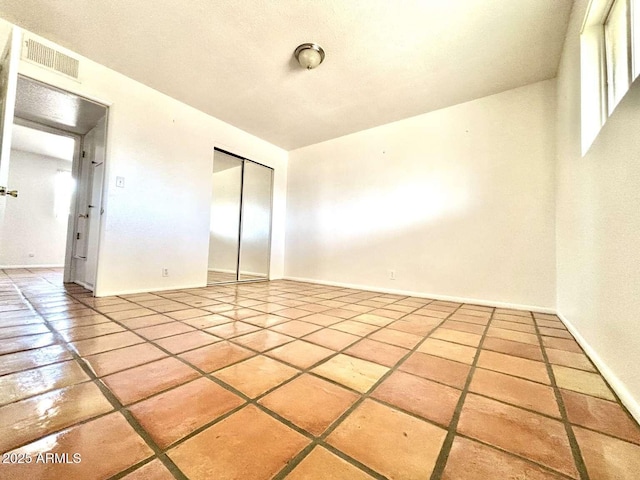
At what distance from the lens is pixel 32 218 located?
5.55 m

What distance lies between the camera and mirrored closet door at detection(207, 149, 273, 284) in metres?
4.73

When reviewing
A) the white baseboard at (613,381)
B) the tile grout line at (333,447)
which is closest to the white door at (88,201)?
the tile grout line at (333,447)

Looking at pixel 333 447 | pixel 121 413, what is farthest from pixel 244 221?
pixel 333 447

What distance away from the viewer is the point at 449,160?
10.1 ft

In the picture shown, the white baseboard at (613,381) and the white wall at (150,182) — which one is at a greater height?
the white wall at (150,182)

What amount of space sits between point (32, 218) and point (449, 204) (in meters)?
8.51

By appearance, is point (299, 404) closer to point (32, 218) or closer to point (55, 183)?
point (32, 218)

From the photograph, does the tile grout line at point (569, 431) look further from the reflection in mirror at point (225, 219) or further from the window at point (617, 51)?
the reflection in mirror at point (225, 219)

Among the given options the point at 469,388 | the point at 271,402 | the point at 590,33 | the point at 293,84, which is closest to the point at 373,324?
the point at 469,388

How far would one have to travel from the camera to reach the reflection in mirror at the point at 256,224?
15.5 feet

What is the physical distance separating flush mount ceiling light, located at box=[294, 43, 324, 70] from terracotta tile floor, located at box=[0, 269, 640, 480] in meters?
2.44

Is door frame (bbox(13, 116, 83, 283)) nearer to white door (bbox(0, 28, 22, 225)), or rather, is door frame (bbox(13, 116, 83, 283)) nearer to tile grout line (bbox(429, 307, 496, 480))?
white door (bbox(0, 28, 22, 225))

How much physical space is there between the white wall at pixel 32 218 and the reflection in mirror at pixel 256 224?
4.79 metres

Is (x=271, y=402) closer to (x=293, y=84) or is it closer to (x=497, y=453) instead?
(x=497, y=453)
